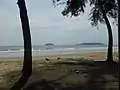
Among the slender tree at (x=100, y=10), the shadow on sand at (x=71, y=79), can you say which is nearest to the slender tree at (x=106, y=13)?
the slender tree at (x=100, y=10)

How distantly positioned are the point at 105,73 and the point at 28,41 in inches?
128

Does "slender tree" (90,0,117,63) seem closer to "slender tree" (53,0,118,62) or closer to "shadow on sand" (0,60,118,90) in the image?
"slender tree" (53,0,118,62)

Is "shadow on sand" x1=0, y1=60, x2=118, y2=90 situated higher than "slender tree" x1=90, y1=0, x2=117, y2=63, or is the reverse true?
"slender tree" x1=90, y1=0, x2=117, y2=63

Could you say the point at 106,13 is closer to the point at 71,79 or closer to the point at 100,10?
the point at 100,10

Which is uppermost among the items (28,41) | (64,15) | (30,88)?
(64,15)

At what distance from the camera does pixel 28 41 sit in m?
11.3

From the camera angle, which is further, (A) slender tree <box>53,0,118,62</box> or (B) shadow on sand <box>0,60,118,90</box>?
(A) slender tree <box>53,0,118,62</box>

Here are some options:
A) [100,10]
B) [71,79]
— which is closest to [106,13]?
[100,10]

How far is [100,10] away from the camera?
17.1 metres

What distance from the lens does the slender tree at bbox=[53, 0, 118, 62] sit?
15939 mm

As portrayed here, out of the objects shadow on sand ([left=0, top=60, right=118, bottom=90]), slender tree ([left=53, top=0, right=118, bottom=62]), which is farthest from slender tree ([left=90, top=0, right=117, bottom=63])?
shadow on sand ([left=0, top=60, right=118, bottom=90])

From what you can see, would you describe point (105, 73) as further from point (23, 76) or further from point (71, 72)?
point (23, 76)

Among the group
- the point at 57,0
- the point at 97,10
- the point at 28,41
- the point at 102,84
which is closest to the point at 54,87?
the point at 102,84

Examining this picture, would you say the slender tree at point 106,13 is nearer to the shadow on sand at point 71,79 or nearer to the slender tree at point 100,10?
the slender tree at point 100,10
